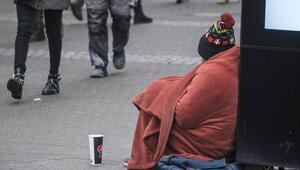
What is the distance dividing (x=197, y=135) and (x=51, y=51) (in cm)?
349

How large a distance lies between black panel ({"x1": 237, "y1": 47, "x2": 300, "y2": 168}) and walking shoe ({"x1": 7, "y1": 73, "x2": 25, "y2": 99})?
3.41 m

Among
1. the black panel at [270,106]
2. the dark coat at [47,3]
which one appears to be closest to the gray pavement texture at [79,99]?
the dark coat at [47,3]

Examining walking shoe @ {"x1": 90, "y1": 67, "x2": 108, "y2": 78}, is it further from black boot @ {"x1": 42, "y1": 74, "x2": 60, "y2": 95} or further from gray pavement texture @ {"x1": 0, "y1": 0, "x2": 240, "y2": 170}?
black boot @ {"x1": 42, "y1": 74, "x2": 60, "y2": 95}

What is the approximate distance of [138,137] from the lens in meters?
4.64

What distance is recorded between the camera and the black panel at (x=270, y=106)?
388 centimetres

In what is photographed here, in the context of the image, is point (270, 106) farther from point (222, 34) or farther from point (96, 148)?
point (96, 148)

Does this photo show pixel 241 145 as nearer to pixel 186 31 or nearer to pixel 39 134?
pixel 39 134

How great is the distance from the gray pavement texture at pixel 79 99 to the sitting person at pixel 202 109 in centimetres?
114

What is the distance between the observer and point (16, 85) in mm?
7098

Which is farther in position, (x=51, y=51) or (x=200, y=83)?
(x=51, y=51)

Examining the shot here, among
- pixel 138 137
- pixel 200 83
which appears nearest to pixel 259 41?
pixel 200 83

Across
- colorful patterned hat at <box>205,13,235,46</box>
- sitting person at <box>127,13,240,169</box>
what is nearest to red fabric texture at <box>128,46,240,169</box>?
sitting person at <box>127,13,240,169</box>

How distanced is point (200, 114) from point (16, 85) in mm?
3150

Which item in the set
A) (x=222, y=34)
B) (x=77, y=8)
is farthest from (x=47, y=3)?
(x=77, y=8)
